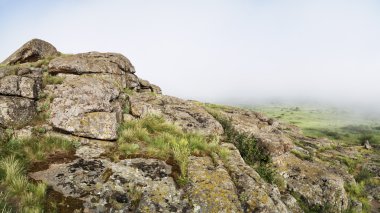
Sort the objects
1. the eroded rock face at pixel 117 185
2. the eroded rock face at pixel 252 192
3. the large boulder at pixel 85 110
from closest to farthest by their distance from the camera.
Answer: the eroded rock face at pixel 117 185 < the eroded rock face at pixel 252 192 < the large boulder at pixel 85 110

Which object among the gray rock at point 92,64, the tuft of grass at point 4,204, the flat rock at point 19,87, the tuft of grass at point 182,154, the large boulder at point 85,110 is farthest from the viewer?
the gray rock at point 92,64

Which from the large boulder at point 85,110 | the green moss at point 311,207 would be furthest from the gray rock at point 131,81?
the green moss at point 311,207

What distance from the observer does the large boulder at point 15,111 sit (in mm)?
12203

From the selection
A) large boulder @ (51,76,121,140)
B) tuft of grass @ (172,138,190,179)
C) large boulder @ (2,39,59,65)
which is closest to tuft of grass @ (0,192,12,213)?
large boulder @ (51,76,121,140)

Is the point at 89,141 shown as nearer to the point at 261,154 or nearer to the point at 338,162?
the point at 261,154

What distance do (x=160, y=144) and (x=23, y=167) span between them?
225 inches

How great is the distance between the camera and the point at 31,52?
24172 mm

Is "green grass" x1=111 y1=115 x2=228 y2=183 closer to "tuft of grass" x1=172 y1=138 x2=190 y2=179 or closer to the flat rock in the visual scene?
"tuft of grass" x1=172 y1=138 x2=190 y2=179

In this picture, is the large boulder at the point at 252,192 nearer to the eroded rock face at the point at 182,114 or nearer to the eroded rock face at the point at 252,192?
the eroded rock face at the point at 252,192

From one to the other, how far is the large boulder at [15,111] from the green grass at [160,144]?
4.56 meters

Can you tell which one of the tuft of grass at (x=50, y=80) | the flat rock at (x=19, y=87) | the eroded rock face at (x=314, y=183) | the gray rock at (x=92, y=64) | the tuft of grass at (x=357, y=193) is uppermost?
the gray rock at (x=92, y=64)

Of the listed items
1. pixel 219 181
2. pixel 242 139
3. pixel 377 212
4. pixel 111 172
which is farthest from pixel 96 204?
pixel 377 212

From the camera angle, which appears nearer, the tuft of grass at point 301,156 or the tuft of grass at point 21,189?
the tuft of grass at point 21,189

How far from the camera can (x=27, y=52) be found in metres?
24.2
